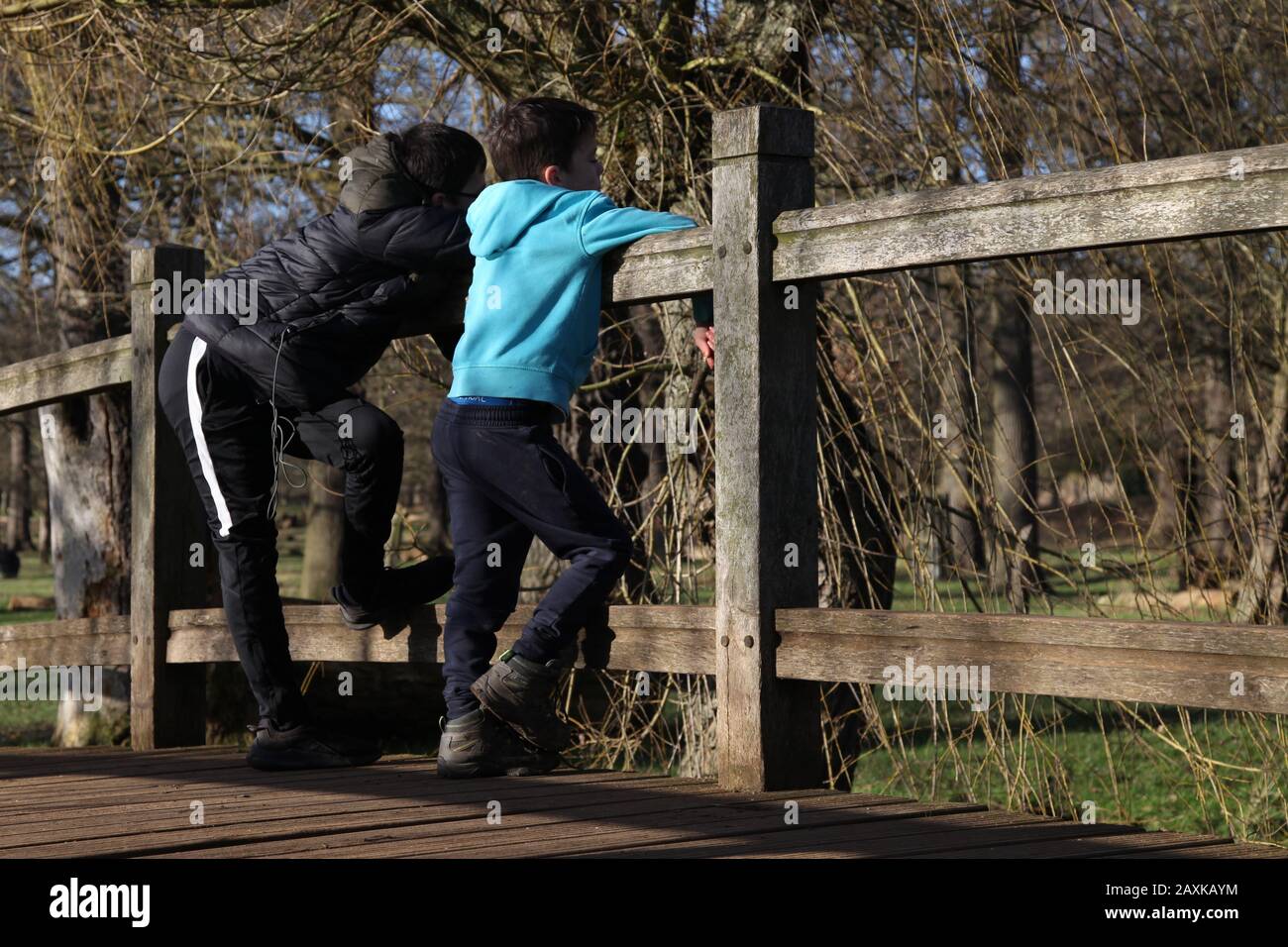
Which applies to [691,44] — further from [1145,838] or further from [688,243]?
[1145,838]

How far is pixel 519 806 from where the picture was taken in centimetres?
356

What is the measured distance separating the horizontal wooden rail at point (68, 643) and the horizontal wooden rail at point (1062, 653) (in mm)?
2583

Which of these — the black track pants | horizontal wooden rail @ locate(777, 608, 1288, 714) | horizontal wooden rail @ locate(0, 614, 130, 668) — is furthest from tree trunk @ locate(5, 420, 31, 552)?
horizontal wooden rail @ locate(777, 608, 1288, 714)

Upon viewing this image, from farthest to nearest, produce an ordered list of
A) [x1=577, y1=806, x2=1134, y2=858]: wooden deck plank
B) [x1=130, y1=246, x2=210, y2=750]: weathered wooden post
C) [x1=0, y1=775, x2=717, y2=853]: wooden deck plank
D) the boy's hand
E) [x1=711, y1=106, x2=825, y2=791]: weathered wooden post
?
[x1=130, y1=246, x2=210, y2=750]: weathered wooden post
the boy's hand
[x1=711, y1=106, x2=825, y2=791]: weathered wooden post
[x1=0, y1=775, x2=717, y2=853]: wooden deck plank
[x1=577, y1=806, x2=1134, y2=858]: wooden deck plank

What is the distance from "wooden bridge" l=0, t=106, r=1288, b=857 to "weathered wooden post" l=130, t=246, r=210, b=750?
1.34 ft

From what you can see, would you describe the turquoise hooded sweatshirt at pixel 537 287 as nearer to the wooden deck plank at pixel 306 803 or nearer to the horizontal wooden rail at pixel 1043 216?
the horizontal wooden rail at pixel 1043 216

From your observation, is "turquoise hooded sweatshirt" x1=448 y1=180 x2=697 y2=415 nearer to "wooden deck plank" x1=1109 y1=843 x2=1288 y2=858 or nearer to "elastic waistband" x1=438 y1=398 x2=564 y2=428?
"elastic waistband" x1=438 y1=398 x2=564 y2=428

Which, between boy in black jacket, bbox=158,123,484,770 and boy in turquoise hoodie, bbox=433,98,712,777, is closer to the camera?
boy in turquoise hoodie, bbox=433,98,712,777

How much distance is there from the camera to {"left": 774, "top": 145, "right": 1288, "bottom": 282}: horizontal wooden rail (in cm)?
290

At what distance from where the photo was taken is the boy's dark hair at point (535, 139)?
158 inches

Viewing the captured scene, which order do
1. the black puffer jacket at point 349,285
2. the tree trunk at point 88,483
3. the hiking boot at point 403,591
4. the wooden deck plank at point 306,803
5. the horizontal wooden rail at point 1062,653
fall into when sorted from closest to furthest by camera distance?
the horizontal wooden rail at point 1062,653, the wooden deck plank at point 306,803, the black puffer jacket at point 349,285, the hiking boot at point 403,591, the tree trunk at point 88,483

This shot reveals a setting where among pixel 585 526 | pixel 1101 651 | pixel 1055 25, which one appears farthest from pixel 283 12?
→ pixel 1101 651

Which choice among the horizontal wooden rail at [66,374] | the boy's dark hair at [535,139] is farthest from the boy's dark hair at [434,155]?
the horizontal wooden rail at [66,374]

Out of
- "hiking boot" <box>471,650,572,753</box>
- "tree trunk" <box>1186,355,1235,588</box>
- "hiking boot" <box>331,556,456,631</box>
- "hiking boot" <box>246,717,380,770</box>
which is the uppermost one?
"tree trunk" <box>1186,355,1235,588</box>
